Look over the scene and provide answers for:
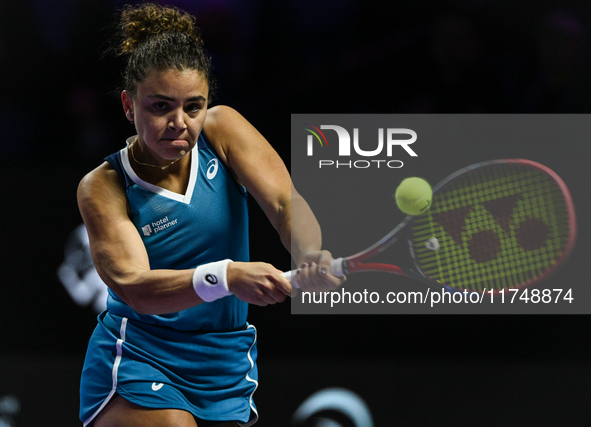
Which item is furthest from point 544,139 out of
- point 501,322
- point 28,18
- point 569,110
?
point 28,18

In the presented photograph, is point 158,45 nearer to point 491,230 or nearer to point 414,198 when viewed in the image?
point 414,198

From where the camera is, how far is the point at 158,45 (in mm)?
1658

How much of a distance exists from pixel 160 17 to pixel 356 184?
59.4 inches

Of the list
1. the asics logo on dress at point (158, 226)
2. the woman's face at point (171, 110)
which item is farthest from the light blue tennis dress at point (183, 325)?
the woman's face at point (171, 110)

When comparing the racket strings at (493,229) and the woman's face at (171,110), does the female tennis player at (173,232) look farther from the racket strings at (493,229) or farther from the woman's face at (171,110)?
the racket strings at (493,229)

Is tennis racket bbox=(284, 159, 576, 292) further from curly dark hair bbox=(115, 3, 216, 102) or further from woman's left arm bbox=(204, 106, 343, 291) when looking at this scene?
curly dark hair bbox=(115, 3, 216, 102)

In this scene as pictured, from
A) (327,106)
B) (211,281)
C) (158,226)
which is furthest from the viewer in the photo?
(327,106)

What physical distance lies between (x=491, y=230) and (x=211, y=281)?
4.07 feet

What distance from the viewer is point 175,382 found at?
177 cm

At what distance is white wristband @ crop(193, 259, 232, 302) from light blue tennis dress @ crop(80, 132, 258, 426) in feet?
0.78

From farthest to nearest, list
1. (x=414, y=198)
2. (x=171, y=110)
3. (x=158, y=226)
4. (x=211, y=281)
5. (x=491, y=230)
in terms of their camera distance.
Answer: (x=491, y=230) < (x=414, y=198) < (x=158, y=226) < (x=171, y=110) < (x=211, y=281)

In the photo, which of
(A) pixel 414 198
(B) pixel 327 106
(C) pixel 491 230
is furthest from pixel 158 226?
(B) pixel 327 106

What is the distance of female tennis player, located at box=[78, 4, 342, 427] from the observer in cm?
164

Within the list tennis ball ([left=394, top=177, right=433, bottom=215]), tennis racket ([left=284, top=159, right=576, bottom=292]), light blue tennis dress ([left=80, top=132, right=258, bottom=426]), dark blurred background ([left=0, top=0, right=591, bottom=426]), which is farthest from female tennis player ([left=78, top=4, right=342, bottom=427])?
dark blurred background ([left=0, top=0, right=591, bottom=426])
